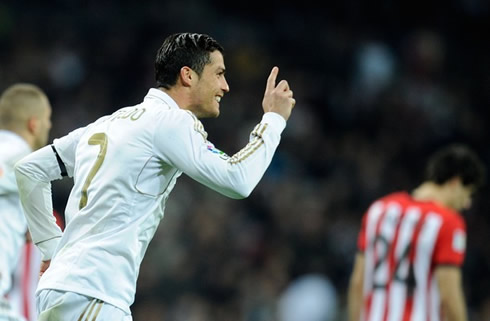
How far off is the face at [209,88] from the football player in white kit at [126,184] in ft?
0.36

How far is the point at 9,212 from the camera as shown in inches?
208

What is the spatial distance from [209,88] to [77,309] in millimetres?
1017

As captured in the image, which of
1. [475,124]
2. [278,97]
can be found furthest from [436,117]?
[278,97]

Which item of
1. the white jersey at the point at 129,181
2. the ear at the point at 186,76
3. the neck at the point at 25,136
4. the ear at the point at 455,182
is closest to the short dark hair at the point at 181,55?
the ear at the point at 186,76

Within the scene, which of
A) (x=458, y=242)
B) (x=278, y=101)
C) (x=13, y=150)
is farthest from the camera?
(x=458, y=242)

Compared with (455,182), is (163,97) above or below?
below

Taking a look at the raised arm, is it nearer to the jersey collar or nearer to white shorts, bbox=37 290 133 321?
the jersey collar

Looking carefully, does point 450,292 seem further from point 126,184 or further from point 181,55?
point 126,184

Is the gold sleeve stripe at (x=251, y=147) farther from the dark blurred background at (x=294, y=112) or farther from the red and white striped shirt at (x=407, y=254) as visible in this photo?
the dark blurred background at (x=294, y=112)

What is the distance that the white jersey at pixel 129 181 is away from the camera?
11.5 feet

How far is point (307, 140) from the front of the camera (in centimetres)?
1230

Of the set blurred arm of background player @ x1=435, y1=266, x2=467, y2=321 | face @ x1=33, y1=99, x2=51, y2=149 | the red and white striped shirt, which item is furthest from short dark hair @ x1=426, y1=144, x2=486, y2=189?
face @ x1=33, y1=99, x2=51, y2=149

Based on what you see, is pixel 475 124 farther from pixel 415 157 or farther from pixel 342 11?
pixel 342 11

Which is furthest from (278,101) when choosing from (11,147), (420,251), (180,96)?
(420,251)
